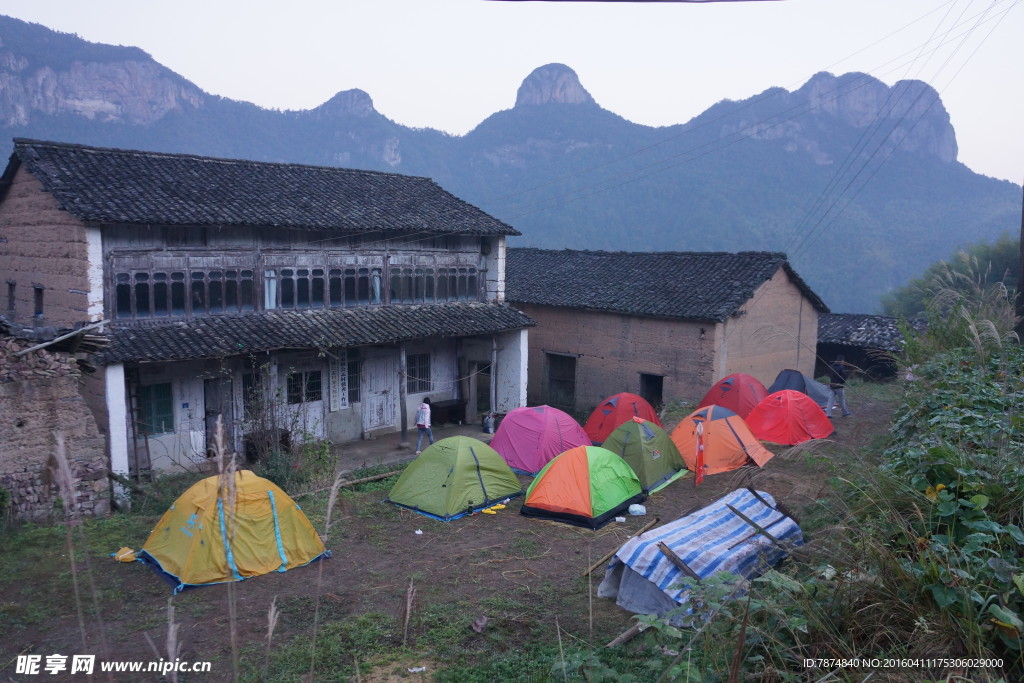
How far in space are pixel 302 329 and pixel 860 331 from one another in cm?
2143

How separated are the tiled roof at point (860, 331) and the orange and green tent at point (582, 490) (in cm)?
1687

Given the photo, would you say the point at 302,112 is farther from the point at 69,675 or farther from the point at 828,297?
the point at 69,675

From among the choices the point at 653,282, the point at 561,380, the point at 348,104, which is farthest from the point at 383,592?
the point at 348,104

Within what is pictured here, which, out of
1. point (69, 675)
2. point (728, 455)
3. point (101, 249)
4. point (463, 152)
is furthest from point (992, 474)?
point (463, 152)

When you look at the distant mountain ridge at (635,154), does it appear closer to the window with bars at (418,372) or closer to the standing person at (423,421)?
the window with bars at (418,372)

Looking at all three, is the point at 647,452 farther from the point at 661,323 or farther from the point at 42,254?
the point at 42,254

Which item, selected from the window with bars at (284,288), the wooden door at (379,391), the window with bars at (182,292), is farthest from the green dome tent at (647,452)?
the window with bars at (182,292)

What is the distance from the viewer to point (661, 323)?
66.0 feet

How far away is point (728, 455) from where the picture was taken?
548 inches

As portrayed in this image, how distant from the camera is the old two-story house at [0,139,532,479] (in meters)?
13.1

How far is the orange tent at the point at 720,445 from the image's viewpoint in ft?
45.4

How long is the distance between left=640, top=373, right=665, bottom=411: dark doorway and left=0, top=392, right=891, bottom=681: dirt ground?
10.0 m

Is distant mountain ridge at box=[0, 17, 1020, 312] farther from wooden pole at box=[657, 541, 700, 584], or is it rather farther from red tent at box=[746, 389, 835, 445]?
wooden pole at box=[657, 541, 700, 584]

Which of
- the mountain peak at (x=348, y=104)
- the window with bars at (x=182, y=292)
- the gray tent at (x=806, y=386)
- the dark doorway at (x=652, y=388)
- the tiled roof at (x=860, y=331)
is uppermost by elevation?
the mountain peak at (x=348, y=104)
